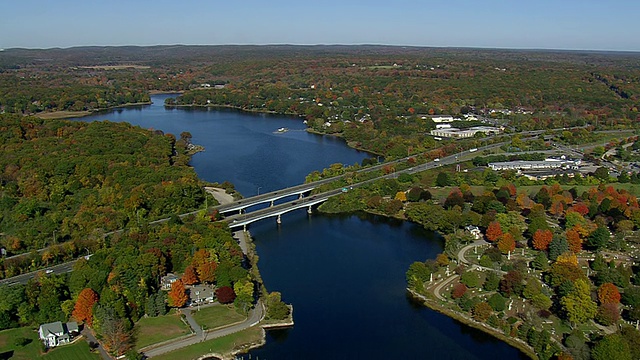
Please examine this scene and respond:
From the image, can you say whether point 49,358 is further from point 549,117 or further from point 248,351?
point 549,117

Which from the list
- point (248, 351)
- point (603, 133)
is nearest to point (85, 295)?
point (248, 351)

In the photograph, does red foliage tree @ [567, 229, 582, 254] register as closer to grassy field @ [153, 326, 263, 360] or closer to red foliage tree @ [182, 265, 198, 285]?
grassy field @ [153, 326, 263, 360]

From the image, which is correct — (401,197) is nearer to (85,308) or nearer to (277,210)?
(277,210)

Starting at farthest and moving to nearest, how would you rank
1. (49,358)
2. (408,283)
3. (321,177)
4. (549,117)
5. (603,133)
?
(549,117) < (603,133) < (321,177) < (408,283) < (49,358)

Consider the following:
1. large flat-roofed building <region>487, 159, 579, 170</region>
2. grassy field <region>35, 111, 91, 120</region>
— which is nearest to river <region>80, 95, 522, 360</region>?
large flat-roofed building <region>487, 159, 579, 170</region>

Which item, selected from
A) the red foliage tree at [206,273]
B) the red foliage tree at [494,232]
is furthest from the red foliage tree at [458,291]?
the red foliage tree at [206,273]

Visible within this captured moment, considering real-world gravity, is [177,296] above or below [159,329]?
above

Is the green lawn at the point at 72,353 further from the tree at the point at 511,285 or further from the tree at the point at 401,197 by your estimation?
the tree at the point at 401,197

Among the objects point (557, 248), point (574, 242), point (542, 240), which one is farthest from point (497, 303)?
point (574, 242)
